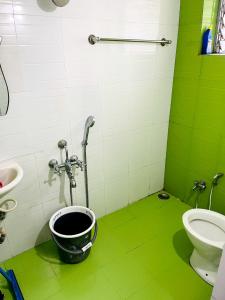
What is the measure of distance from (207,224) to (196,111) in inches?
38.6

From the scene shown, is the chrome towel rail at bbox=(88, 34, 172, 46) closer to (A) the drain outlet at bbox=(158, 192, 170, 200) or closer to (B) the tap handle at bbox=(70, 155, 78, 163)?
(B) the tap handle at bbox=(70, 155, 78, 163)

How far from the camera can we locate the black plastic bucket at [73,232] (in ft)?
5.01

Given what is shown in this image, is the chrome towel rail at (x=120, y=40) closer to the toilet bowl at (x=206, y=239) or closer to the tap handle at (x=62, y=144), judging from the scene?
the tap handle at (x=62, y=144)

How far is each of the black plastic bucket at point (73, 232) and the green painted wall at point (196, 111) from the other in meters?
1.11

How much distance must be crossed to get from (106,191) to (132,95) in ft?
3.06

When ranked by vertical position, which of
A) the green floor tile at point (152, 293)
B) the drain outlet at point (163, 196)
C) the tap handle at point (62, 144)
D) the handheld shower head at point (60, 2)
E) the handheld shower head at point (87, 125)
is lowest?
the green floor tile at point (152, 293)

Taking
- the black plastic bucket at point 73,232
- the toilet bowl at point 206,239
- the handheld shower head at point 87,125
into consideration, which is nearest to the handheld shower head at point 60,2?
the handheld shower head at point 87,125

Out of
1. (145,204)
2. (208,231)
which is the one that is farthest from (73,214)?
(208,231)

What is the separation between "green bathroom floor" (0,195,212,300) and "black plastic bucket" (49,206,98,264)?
0.11 m

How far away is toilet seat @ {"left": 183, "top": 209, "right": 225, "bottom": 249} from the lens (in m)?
1.59

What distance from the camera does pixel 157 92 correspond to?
2.04 metres

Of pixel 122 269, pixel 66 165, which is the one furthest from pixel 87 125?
pixel 122 269

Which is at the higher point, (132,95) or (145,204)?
(132,95)

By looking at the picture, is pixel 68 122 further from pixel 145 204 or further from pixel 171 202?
pixel 171 202
